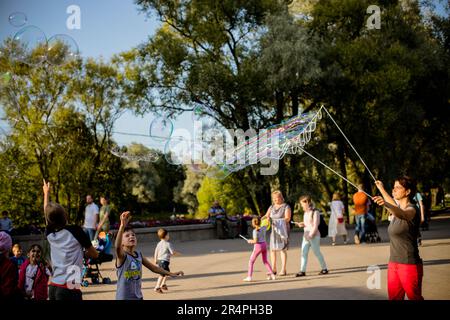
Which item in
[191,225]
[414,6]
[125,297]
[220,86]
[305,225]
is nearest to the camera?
[125,297]

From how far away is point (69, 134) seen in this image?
33000mm

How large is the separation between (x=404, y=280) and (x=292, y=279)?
16.3ft

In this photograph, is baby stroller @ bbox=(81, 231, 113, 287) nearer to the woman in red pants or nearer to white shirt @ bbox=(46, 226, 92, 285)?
white shirt @ bbox=(46, 226, 92, 285)

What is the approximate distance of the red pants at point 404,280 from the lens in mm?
5602

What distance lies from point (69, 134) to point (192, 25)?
1088 centimetres

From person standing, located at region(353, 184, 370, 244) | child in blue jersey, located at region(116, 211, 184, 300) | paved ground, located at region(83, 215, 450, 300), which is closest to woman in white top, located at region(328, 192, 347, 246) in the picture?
person standing, located at region(353, 184, 370, 244)

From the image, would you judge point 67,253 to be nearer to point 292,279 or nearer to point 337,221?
point 292,279

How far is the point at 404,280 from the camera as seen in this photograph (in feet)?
18.5

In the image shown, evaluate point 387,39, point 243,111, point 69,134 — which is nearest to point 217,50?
point 243,111

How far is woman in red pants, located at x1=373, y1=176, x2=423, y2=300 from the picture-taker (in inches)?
221

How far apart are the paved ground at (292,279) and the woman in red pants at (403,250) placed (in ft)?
7.94

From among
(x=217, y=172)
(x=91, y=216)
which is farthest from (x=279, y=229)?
(x=217, y=172)

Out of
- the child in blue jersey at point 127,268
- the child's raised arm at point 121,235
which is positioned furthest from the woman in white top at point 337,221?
the child's raised arm at point 121,235

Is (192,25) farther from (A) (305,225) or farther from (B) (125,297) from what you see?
(B) (125,297)
